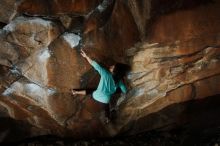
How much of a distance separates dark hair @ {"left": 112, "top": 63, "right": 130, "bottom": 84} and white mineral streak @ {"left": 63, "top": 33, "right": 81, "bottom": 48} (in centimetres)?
101

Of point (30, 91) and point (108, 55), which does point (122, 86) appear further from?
point (30, 91)

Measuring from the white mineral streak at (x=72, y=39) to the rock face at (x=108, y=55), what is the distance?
22 millimetres

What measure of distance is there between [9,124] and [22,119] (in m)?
0.45

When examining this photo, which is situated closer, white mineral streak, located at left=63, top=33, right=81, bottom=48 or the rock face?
the rock face

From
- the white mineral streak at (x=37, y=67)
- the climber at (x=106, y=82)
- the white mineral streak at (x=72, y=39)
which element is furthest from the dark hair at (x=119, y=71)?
the white mineral streak at (x=37, y=67)

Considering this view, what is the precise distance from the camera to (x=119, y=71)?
774 cm

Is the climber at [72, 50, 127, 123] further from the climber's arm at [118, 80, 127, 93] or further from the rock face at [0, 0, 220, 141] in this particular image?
the rock face at [0, 0, 220, 141]

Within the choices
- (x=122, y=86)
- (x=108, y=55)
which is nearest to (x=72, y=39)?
(x=108, y=55)

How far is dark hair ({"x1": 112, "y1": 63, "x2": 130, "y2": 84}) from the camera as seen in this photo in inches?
299

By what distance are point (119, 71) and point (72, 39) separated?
1252 millimetres

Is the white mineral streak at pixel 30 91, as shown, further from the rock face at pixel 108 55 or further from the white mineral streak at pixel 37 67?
the white mineral streak at pixel 37 67

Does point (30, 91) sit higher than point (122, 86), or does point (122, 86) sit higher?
point (30, 91)

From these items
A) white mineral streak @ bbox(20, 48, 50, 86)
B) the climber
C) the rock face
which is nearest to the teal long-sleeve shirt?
the climber

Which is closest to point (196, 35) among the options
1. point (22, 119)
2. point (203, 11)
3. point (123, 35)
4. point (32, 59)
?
point (203, 11)
